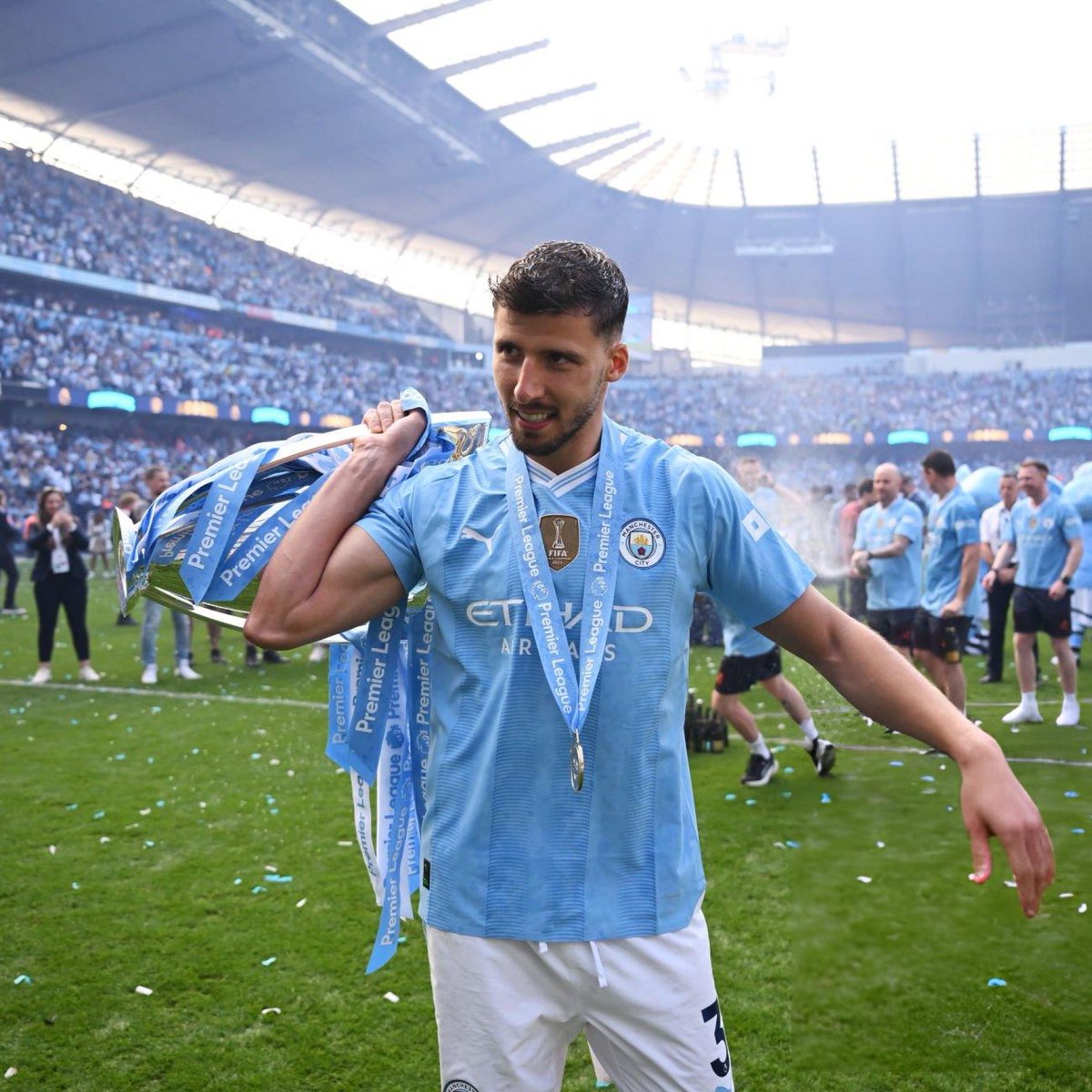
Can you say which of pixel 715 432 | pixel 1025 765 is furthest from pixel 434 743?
pixel 715 432

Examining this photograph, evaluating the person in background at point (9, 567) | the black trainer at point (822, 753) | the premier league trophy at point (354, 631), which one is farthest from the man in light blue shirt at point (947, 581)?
the person in background at point (9, 567)

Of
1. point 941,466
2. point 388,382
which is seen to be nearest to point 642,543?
point 941,466

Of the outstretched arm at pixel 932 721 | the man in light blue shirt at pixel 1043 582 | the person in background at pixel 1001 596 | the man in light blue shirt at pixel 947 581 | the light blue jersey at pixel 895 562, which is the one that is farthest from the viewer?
the person in background at pixel 1001 596

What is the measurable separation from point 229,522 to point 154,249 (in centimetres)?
4672

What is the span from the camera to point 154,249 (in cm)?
4425

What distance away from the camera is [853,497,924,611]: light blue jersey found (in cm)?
875

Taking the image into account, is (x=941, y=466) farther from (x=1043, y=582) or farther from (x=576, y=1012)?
(x=576, y=1012)

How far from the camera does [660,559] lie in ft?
6.63

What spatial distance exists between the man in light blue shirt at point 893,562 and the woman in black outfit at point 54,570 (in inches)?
324

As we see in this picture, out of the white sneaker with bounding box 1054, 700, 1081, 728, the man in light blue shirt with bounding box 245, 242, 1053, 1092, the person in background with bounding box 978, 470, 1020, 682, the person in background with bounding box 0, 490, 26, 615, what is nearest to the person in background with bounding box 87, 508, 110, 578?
the person in background with bounding box 0, 490, 26, 615

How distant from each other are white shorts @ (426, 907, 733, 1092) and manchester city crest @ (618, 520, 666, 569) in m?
0.70

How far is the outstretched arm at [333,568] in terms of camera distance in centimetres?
197

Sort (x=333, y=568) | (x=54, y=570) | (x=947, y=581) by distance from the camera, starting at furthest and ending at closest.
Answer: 1. (x=54, y=570)
2. (x=947, y=581)
3. (x=333, y=568)

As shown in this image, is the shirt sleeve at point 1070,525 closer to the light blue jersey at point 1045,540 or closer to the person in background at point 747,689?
the light blue jersey at point 1045,540
